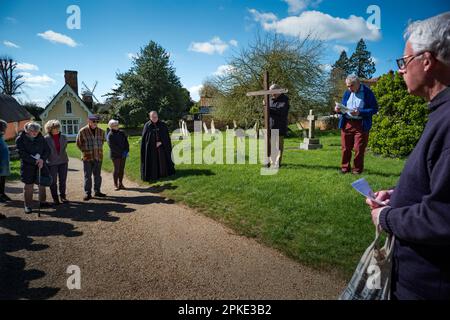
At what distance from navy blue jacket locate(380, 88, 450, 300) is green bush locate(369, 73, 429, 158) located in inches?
422

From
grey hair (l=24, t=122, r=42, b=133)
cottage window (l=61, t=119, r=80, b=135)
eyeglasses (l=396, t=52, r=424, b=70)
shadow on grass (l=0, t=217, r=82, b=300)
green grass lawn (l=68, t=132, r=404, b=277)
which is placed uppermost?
cottage window (l=61, t=119, r=80, b=135)

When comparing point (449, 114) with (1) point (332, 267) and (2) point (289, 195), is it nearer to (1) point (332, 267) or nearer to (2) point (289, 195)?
(1) point (332, 267)

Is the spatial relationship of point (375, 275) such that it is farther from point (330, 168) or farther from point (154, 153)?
point (154, 153)

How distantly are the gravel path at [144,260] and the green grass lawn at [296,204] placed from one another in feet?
0.98

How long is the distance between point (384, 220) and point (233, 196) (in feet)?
17.3

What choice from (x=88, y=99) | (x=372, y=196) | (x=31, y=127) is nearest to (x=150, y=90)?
(x=88, y=99)

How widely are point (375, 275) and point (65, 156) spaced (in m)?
7.91

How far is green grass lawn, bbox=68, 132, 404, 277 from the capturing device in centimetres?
438

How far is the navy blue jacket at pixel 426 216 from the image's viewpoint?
1421 mm

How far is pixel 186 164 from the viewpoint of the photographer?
11383mm

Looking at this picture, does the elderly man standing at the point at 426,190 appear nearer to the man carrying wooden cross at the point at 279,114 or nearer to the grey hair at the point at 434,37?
the grey hair at the point at 434,37

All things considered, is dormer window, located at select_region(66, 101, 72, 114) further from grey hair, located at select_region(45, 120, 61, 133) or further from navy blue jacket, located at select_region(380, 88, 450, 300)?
navy blue jacket, located at select_region(380, 88, 450, 300)

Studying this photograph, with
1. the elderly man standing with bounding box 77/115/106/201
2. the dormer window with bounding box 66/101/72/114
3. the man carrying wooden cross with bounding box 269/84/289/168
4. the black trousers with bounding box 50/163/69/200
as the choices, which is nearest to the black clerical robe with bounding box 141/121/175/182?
the elderly man standing with bounding box 77/115/106/201
